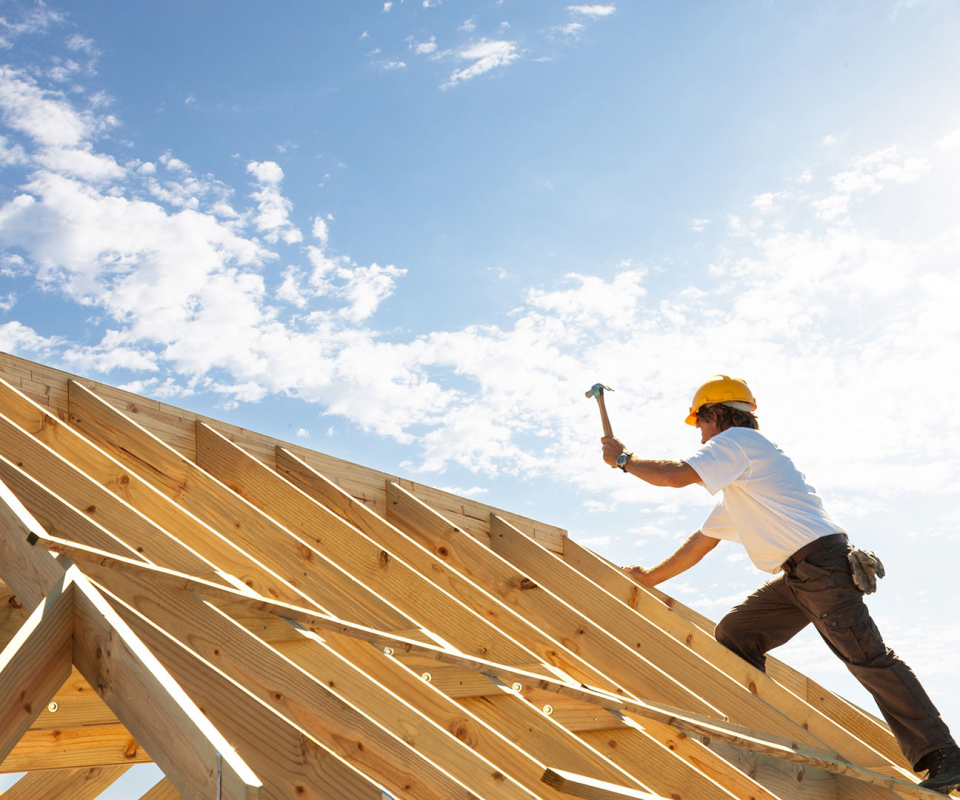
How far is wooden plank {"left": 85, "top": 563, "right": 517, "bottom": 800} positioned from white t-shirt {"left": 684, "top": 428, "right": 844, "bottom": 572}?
2063 mm

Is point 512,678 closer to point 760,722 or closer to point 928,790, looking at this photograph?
point 760,722

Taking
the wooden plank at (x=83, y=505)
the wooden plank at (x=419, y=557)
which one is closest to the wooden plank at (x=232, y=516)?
the wooden plank at (x=419, y=557)

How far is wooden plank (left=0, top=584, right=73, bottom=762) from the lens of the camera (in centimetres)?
222

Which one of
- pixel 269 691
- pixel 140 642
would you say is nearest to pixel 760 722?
pixel 269 691

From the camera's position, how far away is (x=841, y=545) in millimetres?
A: 3990

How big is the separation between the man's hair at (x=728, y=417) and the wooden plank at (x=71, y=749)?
325 cm

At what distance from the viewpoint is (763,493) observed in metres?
4.20

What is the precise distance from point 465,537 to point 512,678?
1.51 metres

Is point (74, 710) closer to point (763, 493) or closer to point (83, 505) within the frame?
point (83, 505)

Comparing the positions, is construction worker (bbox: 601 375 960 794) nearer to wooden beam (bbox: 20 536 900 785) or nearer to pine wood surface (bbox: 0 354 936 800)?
pine wood surface (bbox: 0 354 936 800)

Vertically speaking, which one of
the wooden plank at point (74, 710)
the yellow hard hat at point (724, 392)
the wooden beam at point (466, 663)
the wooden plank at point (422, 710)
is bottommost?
the wooden plank at point (74, 710)

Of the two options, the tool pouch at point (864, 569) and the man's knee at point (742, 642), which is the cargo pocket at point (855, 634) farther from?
the man's knee at point (742, 642)

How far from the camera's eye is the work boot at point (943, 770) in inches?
145

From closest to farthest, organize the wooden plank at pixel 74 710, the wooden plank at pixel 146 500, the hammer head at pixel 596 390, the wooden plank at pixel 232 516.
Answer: the wooden plank at pixel 146 500 → the wooden plank at pixel 232 516 → the wooden plank at pixel 74 710 → the hammer head at pixel 596 390
